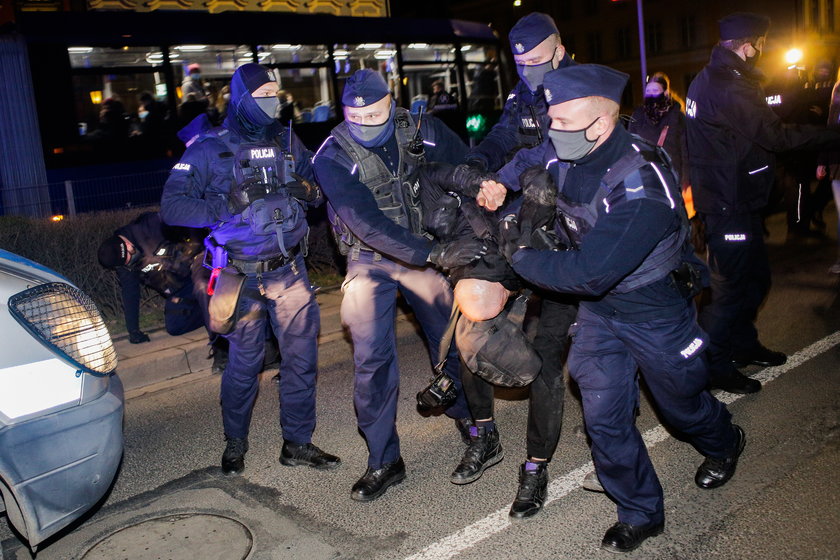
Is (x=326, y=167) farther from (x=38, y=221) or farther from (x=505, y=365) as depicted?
(x=38, y=221)

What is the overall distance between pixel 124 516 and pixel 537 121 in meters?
2.91

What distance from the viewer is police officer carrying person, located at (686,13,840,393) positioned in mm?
4922

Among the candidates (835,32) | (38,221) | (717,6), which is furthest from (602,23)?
(38,221)

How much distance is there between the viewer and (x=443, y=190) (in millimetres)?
4023

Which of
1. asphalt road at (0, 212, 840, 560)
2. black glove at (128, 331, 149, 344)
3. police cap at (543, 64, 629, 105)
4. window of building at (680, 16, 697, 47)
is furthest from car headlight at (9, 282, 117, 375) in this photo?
window of building at (680, 16, 697, 47)

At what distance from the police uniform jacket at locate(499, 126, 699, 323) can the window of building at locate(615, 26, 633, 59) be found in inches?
1978

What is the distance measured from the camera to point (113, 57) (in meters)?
12.3

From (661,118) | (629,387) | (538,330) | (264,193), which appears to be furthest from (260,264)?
(661,118)

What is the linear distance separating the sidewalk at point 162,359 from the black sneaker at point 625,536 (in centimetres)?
403

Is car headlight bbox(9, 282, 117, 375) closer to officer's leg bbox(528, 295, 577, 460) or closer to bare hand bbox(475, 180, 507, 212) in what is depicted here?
bare hand bbox(475, 180, 507, 212)

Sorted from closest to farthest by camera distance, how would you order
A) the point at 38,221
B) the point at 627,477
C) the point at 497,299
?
1. the point at 627,477
2. the point at 497,299
3. the point at 38,221

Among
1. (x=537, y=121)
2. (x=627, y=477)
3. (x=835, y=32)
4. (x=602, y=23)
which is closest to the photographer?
(x=627, y=477)

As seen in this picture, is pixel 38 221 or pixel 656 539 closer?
pixel 656 539

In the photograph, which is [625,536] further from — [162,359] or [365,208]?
[162,359]
